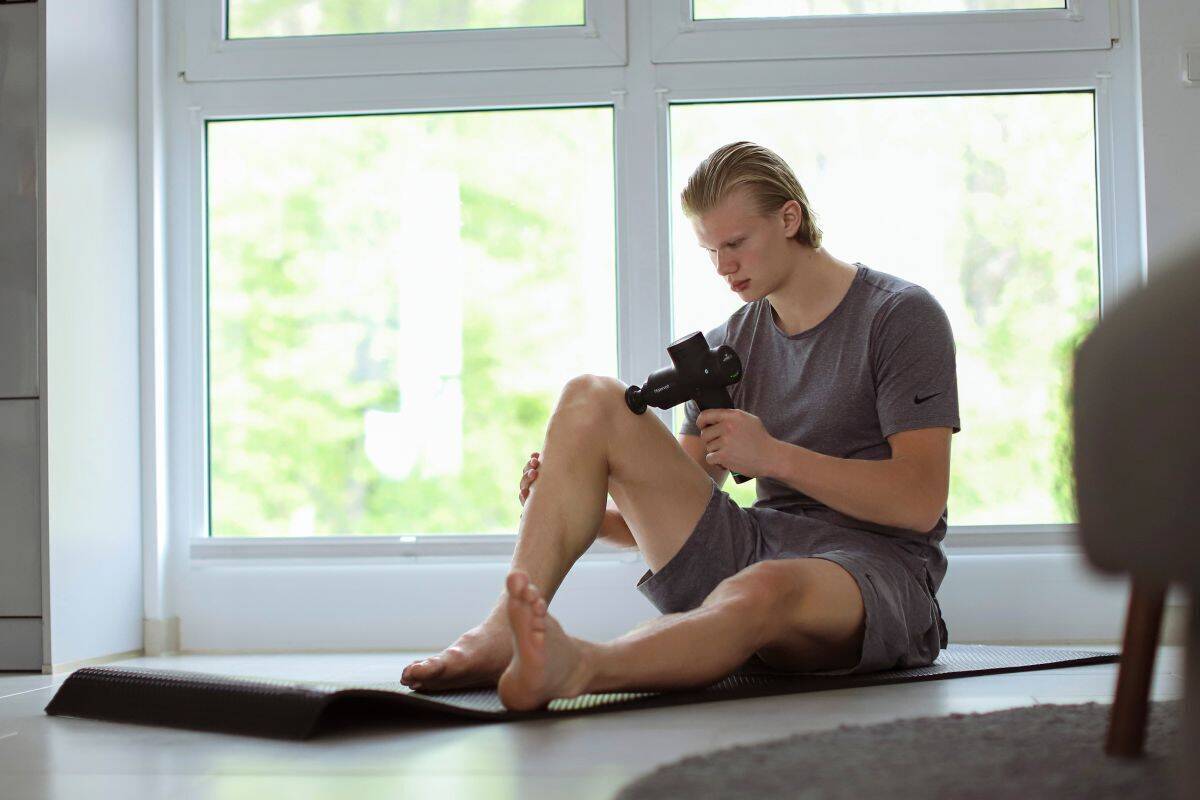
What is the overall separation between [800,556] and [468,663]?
1.91 feet

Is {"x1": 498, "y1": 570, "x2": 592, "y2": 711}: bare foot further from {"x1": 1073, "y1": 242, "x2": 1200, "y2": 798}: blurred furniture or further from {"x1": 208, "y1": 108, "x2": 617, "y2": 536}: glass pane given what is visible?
{"x1": 208, "y1": 108, "x2": 617, "y2": 536}: glass pane

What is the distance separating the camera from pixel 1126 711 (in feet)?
3.78

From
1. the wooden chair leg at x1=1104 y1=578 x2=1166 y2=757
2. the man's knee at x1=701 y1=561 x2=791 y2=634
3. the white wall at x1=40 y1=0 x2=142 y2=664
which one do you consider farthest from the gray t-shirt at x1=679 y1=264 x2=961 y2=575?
the white wall at x1=40 y1=0 x2=142 y2=664

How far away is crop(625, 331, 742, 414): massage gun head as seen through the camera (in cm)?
199

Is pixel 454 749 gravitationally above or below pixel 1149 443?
below

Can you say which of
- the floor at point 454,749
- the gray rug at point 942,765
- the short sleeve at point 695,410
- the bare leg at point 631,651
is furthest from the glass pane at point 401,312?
the gray rug at point 942,765

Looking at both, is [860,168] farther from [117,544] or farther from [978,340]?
[117,544]

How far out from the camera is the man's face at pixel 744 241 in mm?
2127

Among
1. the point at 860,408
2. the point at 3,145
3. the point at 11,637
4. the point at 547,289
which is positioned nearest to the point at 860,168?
the point at 547,289

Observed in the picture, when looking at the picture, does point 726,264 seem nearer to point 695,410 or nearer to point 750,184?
point 750,184

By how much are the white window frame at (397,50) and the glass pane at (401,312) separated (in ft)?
0.39

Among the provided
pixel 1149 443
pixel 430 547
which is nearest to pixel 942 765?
pixel 1149 443

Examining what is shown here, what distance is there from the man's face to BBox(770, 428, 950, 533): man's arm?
35 cm

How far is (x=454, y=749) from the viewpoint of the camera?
1.43 m
